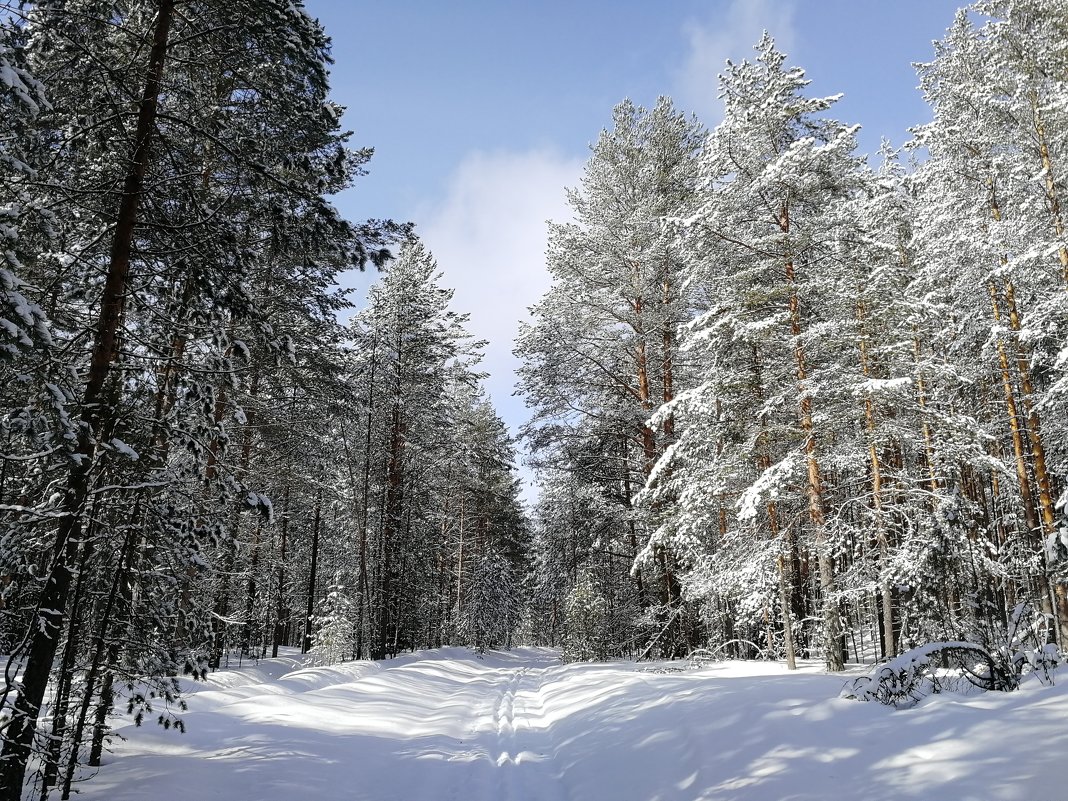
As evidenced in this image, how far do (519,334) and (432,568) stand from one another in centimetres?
1761

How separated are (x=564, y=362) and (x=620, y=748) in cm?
1270

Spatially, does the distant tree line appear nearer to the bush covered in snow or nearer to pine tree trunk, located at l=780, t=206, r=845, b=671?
the bush covered in snow

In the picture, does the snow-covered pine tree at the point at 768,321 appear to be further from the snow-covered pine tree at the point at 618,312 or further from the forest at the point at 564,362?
the snow-covered pine tree at the point at 618,312

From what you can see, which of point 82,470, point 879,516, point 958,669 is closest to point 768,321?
point 879,516

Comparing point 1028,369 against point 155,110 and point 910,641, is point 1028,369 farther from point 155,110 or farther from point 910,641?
point 155,110

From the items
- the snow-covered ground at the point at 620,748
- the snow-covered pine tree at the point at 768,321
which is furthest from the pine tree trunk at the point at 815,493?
the snow-covered ground at the point at 620,748

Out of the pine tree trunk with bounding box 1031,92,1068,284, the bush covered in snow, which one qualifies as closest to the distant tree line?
the bush covered in snow

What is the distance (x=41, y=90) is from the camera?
183 inches

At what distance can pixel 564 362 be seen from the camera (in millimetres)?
18469

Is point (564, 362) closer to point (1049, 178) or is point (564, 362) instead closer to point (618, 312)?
point (618, 312)

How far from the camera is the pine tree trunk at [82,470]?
184 inches

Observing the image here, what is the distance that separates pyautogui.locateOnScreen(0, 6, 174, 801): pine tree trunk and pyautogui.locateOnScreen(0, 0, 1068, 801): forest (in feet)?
0.13

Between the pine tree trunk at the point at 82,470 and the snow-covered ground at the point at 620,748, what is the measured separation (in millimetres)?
1064

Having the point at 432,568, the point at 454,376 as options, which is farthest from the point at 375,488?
the point at 432,568
